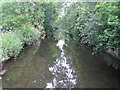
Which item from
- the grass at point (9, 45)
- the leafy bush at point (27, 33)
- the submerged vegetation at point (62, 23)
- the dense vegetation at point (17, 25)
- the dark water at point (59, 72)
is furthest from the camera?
the leafy bush at point (27, 33)

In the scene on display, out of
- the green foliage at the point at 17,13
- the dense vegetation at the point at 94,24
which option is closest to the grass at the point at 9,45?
the green foliage at the point at 17,13

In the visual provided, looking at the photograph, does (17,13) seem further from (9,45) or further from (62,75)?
(62,75)

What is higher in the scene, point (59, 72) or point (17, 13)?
point (17, 13)

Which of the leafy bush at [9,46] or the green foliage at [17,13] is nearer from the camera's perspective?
the leafy bush at [9,46]

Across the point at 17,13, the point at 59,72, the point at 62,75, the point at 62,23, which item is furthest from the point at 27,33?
the point at 62,75

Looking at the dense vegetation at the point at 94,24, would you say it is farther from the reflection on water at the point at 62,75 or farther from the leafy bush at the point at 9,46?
the leafy bush at the point at 9,46

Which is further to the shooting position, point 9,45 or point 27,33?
point 27,33

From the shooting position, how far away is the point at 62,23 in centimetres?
1413

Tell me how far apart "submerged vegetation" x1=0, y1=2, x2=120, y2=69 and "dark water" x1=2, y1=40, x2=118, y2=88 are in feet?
2.43

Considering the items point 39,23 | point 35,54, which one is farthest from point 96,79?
point 39,23

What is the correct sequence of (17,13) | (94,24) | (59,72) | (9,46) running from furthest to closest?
1. (17,13)
2. (94,24)
3. (9,46)
4. (59,72)

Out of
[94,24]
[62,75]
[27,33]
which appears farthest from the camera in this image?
[27,33]

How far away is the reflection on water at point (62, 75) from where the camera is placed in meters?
5.79

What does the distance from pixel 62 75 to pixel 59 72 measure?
0.30m
